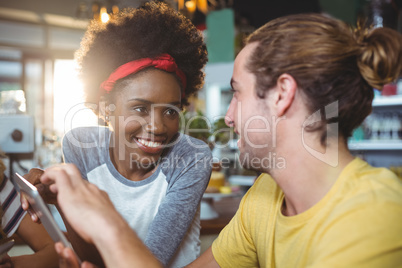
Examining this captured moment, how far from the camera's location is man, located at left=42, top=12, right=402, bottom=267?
72 cm

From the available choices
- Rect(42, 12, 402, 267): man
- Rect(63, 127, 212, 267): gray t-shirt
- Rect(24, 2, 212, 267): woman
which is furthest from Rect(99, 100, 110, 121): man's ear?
Rect(42, 12, 402, 267): man

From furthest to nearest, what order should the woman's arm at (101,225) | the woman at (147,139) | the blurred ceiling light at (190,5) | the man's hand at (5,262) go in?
the blurred ceiling light at (190,5), the woman at (147,139), the man's hand at (5,262), the woman's arm at (101,225)

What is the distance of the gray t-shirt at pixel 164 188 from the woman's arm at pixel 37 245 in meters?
0.28

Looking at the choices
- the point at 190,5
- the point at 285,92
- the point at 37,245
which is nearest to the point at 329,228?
the point at 285,92

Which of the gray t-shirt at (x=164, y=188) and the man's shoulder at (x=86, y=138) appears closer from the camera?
the gray t-shirt at (x=164, y=188)

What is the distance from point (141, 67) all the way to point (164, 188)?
0.43 meters

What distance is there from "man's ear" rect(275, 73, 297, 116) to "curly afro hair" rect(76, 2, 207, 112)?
0.54m

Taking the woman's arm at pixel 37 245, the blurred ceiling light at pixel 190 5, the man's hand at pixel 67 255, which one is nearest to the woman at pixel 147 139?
the woman's arm at pixel 37 245

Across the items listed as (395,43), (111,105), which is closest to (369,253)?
(395,43)

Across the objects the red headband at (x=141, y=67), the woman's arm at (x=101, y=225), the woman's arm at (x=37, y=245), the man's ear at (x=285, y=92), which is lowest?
the woman's arm at (x=37, y=245)

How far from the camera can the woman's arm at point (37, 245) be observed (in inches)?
50.9

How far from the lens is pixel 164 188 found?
128 centimetres

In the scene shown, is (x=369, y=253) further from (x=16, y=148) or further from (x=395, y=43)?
(x=16, y=148)

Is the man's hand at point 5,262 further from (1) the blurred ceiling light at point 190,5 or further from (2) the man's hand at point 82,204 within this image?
(1) the blurred ceiling light at point 190,5
